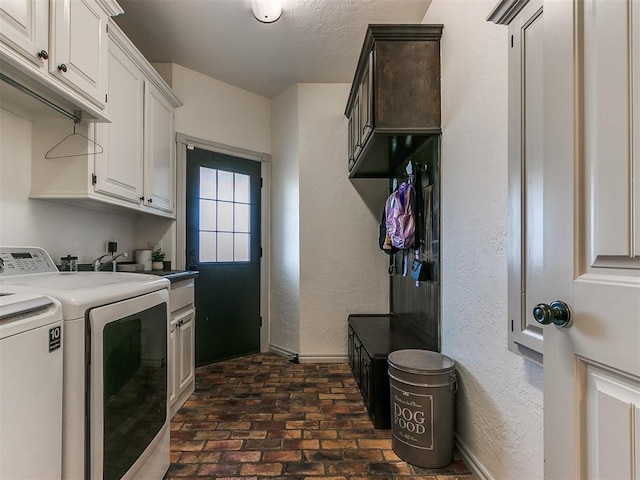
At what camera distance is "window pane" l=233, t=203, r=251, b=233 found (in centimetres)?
347

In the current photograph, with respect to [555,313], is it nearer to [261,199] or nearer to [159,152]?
[159,152]

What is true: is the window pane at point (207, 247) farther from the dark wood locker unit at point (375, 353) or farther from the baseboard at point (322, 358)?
the dark wood locker unit at point (375, 353)

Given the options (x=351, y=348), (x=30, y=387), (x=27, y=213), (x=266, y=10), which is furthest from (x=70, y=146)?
(x=351, y=348)

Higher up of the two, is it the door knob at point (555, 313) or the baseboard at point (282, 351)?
the door knob at point (555, 313)

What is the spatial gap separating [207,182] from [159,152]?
657 millimetres

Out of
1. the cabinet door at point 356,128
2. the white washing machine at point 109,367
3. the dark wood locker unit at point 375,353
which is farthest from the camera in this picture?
the cabinet door at point 356,128

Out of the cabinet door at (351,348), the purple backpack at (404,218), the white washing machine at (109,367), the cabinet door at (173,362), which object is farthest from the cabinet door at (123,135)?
the cabinet door at (351,348)

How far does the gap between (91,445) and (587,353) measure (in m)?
1.37

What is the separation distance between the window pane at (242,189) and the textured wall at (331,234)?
0.63 meters

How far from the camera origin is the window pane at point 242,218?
3.47 metres

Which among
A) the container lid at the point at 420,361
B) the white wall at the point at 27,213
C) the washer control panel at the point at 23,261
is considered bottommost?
the container lid at the point at 420,361

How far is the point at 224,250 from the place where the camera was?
11.0 ft

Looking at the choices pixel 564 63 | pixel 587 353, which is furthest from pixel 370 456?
pixel 564 63

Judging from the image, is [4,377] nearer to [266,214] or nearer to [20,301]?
[20,301]
